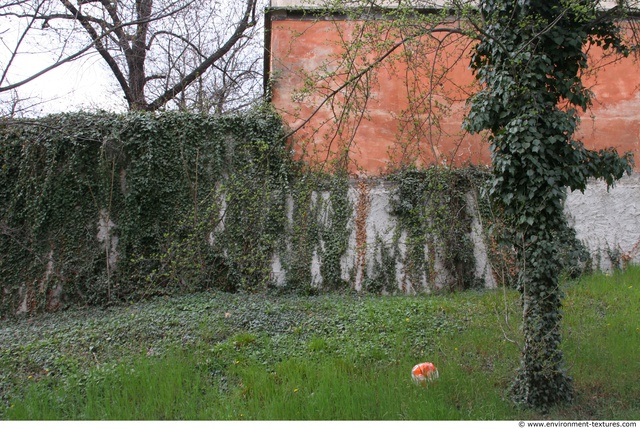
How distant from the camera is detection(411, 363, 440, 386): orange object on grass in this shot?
17.1 ft

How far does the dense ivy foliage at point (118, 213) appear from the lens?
9555 mm

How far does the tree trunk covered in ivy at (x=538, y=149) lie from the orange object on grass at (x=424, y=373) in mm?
803

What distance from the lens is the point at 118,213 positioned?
977 cm

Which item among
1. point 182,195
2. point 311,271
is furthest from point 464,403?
point 182,195

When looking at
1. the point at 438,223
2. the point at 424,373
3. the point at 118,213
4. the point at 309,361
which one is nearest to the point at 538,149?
the point at 424,373

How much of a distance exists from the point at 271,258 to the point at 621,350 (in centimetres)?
620

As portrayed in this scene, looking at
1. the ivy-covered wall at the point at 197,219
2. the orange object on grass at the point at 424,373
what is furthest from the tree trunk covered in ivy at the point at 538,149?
the ivy-covered wall at the point at 197,219

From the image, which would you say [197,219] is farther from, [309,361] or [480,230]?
[480,230]

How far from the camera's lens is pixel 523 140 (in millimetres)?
4969

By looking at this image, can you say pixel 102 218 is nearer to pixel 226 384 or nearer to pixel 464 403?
pixel 226 384

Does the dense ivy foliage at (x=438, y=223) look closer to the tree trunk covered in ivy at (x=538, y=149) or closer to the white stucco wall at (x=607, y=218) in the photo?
the white stucco wall at (x=607, y=218)

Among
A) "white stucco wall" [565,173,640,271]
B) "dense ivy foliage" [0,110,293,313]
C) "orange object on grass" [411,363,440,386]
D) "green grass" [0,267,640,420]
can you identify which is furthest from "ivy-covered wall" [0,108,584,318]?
"orange object on grass" [411,363,440,386]

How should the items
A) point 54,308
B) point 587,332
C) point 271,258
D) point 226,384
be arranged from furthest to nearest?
1. point 271,258
2. point 54,308
3. point 587,332
4. point 226,384

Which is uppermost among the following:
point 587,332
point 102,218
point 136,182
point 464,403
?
point 136,182
